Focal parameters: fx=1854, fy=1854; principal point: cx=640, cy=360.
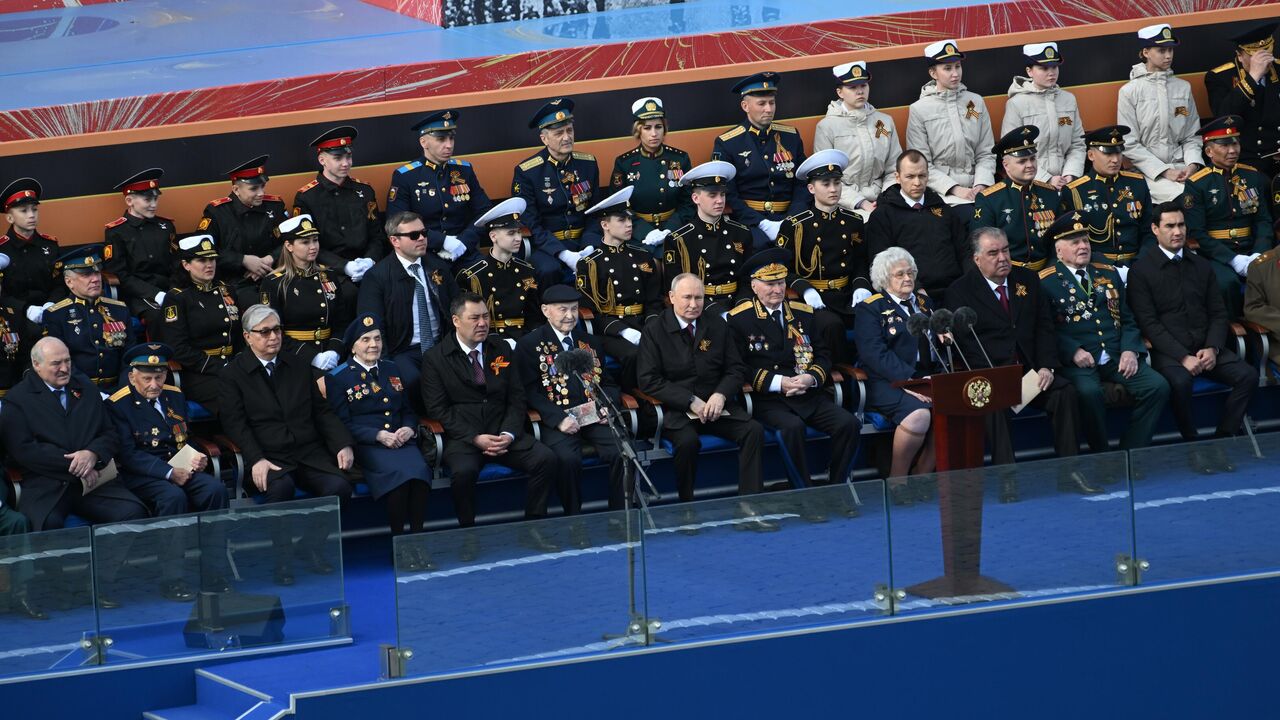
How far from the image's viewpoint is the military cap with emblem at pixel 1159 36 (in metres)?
11.2

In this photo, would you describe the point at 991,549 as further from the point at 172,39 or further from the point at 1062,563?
the point at 172,39

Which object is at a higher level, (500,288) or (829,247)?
(829,247)

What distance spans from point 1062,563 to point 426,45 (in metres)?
6.32

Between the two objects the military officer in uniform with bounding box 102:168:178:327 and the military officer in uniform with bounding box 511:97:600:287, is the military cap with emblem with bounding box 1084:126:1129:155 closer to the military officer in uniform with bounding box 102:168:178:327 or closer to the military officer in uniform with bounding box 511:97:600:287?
the military officer in uniform with bounding box 511:97:600:287

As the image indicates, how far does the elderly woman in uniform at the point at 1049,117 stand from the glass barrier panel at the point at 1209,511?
12.8 feet

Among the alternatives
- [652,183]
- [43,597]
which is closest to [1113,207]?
[652,183]

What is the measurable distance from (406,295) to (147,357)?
53.6 inches

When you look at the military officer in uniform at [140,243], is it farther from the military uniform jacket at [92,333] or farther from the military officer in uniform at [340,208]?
the military officer in uniform at [340,208]

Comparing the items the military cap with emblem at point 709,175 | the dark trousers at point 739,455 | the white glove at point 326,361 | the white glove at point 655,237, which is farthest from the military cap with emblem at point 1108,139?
the white glove at point 326,361

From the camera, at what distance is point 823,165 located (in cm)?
1002

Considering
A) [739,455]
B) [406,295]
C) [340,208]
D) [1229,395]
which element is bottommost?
[739,455]

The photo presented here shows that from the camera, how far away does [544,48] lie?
11.4 m

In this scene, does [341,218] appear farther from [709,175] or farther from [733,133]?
[733,133]

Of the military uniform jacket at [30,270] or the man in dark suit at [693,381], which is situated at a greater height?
the military uniform jacket at [30,270]
